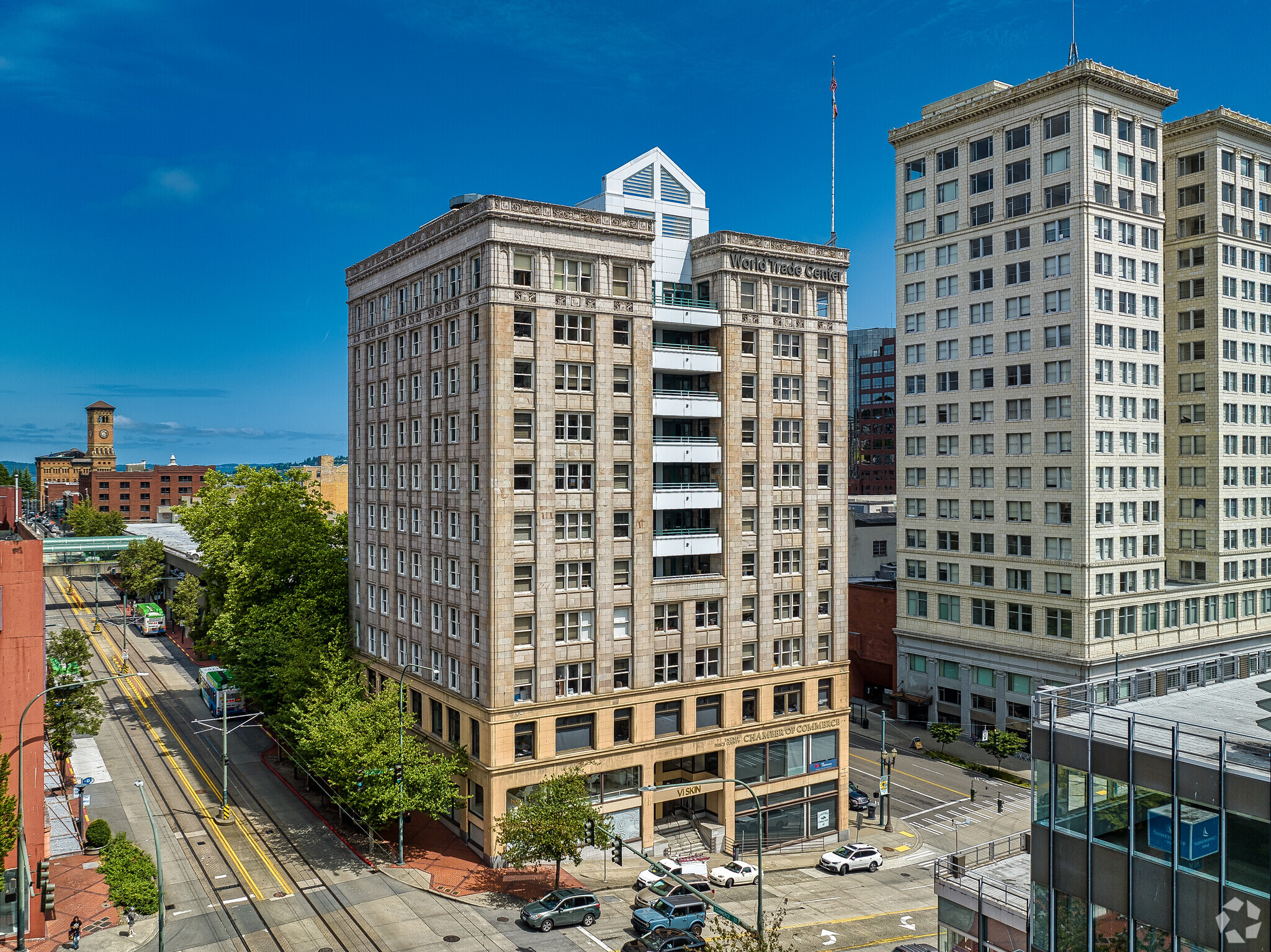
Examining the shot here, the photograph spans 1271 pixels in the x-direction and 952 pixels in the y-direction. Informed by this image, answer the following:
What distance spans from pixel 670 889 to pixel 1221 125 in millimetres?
78385

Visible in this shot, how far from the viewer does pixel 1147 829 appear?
24.5 meters

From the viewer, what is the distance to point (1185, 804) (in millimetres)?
23797

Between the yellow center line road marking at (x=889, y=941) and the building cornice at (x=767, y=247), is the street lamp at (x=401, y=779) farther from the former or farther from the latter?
the building cornice at (x=767, y=247)

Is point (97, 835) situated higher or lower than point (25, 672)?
lower

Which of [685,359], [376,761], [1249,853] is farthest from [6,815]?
[1249,853]

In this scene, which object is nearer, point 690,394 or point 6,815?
point 6,815

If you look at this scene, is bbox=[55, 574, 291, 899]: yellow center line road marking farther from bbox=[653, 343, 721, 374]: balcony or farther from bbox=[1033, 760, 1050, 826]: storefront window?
bbox=[1033, 760, 1050, 826]: storefront window

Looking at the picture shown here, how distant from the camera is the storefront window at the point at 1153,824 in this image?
24.0 m

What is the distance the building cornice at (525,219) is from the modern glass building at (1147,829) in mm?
36708

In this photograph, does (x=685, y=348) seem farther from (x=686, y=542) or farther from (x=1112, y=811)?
(x=1112, y=811)

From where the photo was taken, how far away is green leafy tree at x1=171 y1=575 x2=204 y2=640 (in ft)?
347

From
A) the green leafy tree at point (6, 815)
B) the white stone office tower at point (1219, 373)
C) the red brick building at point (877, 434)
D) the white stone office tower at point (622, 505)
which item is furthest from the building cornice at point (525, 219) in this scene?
the red brick building at point (877, 434)

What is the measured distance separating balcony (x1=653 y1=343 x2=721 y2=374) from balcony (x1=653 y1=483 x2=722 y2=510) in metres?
6.96

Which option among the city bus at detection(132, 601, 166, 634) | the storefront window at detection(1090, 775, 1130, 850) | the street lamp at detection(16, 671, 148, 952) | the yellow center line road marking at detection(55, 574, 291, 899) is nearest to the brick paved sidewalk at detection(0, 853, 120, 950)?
the street lamp at detection(16, 671, 148, 952)
